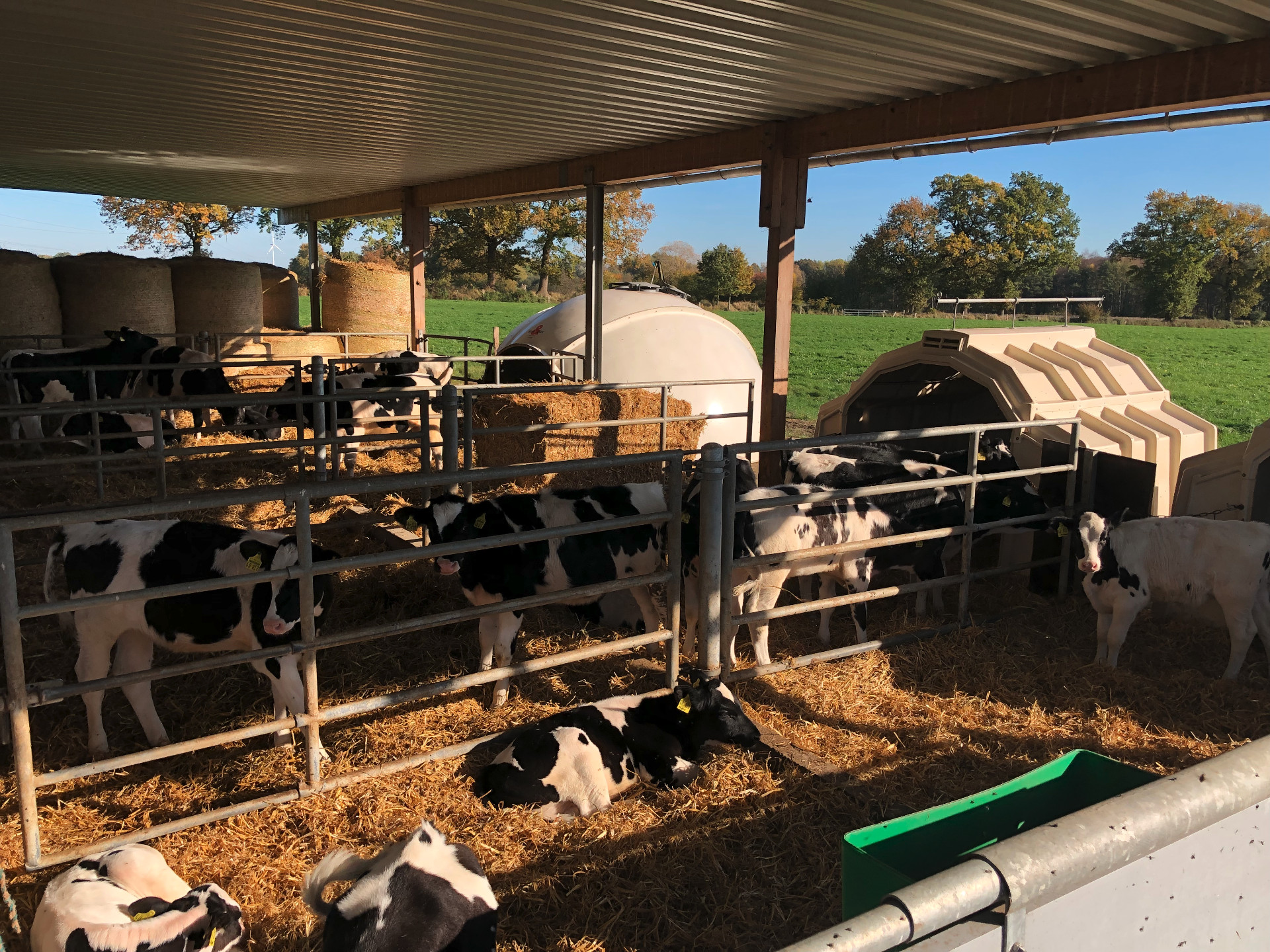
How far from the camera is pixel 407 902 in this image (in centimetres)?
264

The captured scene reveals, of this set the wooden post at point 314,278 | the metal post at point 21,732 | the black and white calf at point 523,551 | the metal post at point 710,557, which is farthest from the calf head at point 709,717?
the wooden post at point 314,278

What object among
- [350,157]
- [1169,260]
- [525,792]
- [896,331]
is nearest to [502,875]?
[525,792]

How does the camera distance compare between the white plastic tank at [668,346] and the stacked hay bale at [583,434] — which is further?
the white plastic tank at [668,346]

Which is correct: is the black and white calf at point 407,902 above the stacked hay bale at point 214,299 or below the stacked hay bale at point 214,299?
below

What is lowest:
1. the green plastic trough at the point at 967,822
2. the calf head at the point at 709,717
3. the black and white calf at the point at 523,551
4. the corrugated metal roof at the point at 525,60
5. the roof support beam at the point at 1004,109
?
the calf head at the point at 709,717

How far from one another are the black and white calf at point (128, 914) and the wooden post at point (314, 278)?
1875 cm

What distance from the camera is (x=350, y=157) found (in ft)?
40.9

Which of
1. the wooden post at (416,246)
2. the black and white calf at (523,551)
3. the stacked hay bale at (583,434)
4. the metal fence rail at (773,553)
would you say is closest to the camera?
the metal fence rail at (773,553)

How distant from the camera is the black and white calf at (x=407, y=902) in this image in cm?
257

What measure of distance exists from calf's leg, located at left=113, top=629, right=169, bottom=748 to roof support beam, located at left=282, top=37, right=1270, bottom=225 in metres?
6.49

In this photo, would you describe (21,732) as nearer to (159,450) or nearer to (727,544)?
(727,544)

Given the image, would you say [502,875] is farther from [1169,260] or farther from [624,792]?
[1169,260]

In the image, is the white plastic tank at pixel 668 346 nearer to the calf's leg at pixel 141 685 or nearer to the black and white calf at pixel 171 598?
the black and white calf at pixel 171 598

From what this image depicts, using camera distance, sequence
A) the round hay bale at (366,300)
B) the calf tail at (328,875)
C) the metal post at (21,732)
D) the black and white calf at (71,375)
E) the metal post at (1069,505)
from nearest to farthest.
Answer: the calf tail at (328,875)
the metal post at (21,732)
the metal post at (1069,505)
the black and white calf at (71,375)
the round hay bale at (366,300)
